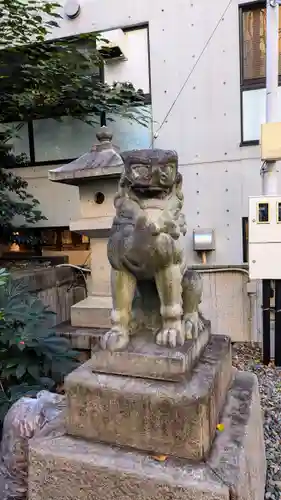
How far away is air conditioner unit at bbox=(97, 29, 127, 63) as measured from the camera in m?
5.08

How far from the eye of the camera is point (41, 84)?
4.65 metres

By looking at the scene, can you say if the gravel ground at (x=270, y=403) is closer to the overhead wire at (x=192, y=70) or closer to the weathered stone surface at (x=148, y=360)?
the weathered stone surface at (x=148, y=360)

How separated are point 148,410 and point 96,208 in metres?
→ 2.55

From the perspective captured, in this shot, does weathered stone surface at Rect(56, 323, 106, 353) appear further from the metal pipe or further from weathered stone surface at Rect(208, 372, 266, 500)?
the metal pipe

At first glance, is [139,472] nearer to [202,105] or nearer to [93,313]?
[93,313]

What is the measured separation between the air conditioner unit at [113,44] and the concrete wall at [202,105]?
0.18 metres

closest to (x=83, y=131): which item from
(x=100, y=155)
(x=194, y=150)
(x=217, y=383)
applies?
(x=194, y=150)

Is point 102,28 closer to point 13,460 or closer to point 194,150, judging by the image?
point 194,150

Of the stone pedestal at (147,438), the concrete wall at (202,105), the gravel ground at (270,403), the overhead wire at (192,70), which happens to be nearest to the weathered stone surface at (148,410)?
the stone pedestal at (147,438)

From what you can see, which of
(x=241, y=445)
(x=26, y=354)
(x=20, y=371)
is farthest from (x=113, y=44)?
(x=241, y=445)

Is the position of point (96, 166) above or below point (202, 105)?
below

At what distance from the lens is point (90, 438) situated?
58.2 inches

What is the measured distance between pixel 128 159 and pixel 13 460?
1496 millimetres

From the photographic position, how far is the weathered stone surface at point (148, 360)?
142 centimetres
